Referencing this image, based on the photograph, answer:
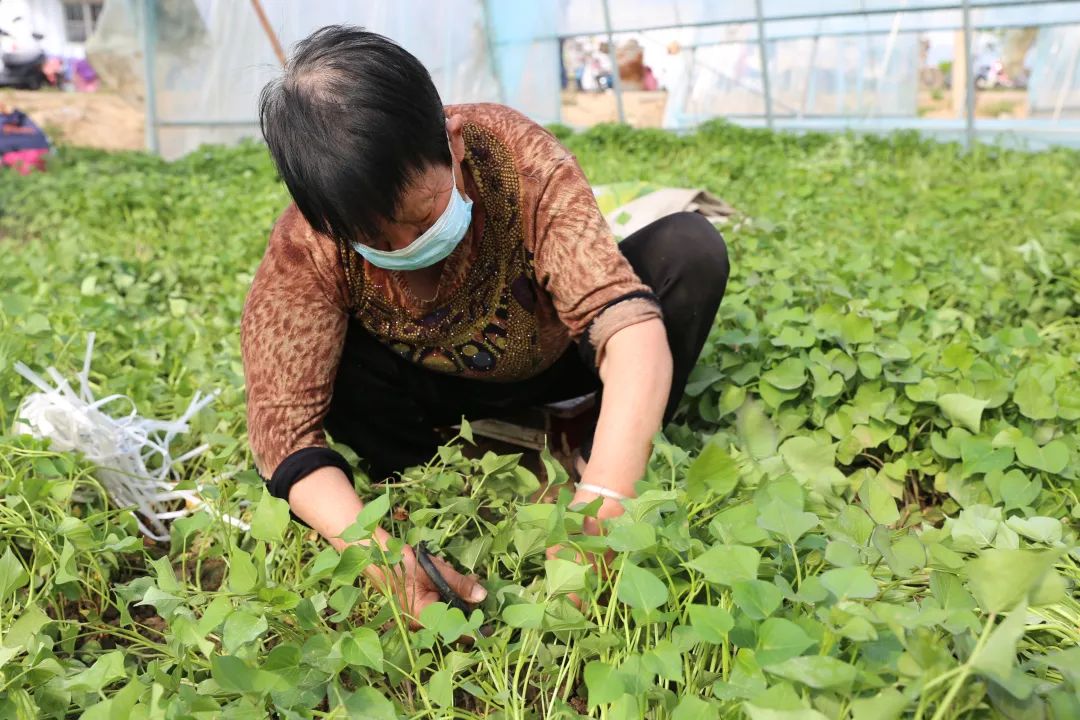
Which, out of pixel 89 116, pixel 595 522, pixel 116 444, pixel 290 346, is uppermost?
pixel 290 346

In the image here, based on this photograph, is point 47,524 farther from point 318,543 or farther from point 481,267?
point 481,267

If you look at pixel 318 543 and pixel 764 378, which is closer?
pixel 318 543

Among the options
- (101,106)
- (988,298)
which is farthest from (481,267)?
(101,106)

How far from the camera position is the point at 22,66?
16.1 meters

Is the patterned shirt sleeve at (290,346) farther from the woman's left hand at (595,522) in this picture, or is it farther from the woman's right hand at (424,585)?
the woman's left hand at (595,522)

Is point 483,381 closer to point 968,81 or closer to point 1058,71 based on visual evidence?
point 968,81

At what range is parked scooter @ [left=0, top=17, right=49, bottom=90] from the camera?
52.1ft

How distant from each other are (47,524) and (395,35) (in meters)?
6.89

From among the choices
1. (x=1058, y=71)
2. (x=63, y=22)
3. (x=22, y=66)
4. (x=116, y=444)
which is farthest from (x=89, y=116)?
(x=116, y=444)

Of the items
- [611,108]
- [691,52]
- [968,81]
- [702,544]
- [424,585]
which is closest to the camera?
[702,544]

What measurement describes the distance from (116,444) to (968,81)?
212 inches

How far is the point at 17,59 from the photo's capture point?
1609 cm

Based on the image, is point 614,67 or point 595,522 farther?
point 614,67

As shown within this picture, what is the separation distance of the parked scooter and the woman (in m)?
17.4
